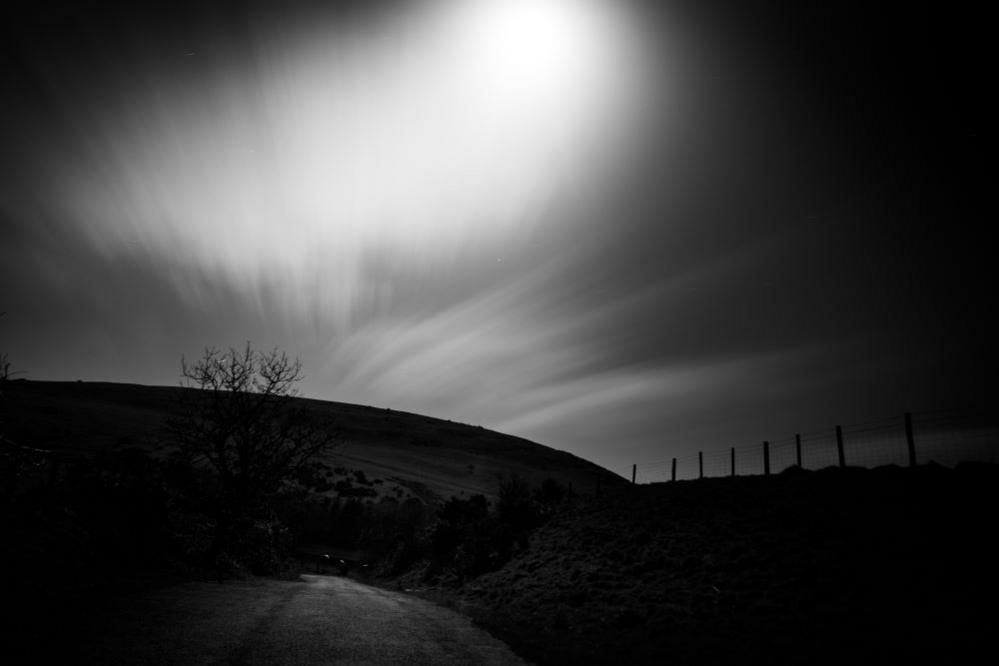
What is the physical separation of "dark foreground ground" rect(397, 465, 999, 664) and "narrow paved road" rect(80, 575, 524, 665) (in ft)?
6.61

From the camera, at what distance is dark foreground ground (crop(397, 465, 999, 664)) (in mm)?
12383

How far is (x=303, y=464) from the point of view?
3103 cm

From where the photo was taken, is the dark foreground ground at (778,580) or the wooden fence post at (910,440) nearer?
the dark foreground ground at (778,580)

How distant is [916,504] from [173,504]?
33.4 m

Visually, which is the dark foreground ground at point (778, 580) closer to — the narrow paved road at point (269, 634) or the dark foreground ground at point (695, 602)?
the dark foreground ground at point (695, 602)

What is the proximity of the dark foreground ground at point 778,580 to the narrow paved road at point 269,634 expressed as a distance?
6.61 ft

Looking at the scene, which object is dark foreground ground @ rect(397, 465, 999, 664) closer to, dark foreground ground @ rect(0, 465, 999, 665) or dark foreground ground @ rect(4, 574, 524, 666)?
dark foreground ground @ rect(0, 465, 999, 665)

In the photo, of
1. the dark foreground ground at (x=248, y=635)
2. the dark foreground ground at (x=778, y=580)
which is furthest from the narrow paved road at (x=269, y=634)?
the dark foreground ground at (x=778, y=580)

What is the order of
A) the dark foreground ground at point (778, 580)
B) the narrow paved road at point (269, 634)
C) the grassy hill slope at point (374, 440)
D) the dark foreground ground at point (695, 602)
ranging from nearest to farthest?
the narrow paved road at point (269, 634) → the dark foreground ground at point (695, 602) → the dark foreground ground at point (778, 580) → the grassy hill slope at point (374, 440)

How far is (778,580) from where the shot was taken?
18031 mm

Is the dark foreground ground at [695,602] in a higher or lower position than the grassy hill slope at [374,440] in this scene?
lower

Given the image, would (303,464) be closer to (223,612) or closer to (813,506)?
(223,612)

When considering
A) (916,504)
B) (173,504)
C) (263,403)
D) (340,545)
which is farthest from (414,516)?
(916,504)

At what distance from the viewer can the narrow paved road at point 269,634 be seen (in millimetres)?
8953
